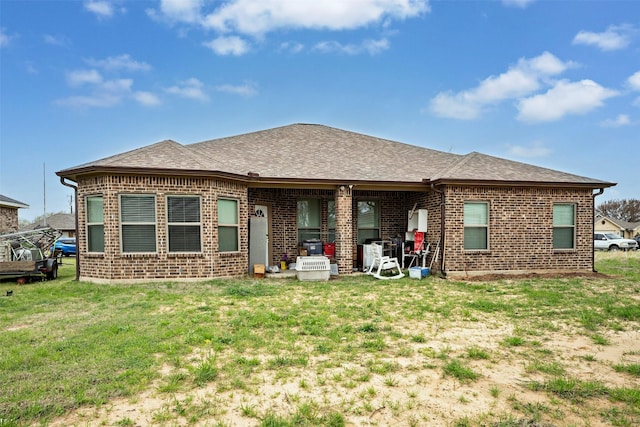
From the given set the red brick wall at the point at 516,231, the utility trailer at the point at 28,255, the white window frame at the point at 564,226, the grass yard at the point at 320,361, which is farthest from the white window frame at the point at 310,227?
the utility trailer at the point at 28,255

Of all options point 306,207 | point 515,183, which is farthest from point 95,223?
point 515,183

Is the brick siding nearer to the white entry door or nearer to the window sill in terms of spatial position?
the window sill

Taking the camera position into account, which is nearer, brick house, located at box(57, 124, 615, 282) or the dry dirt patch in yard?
the dry dirt patch in yard

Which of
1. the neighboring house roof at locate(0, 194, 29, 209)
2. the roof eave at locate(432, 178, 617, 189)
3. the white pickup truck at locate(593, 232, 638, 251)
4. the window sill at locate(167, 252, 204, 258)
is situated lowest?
the white pickup truck at locate(593, 232, 638, 251)

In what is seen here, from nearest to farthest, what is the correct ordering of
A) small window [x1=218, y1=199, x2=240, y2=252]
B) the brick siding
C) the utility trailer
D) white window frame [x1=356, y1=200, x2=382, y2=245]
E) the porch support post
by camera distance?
the brick siding → small window [x1=218, y1=199, x2=240, y2=252] → the utility trailer → the porch support post → white window frame [x1=356, y1=200, x2=382, y2=245]

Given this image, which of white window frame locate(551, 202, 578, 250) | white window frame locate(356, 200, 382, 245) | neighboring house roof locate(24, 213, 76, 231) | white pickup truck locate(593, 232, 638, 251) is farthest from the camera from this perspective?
neighboring house roof locate(24, 213, 76, 231)

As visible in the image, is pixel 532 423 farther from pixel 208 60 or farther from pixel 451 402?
pixel 208 60

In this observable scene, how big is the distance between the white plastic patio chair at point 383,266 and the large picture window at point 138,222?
6.06 m

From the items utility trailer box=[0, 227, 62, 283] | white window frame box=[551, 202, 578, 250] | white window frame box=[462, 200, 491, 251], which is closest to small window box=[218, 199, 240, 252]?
utility trailer box=[0, 227, 62, 283]

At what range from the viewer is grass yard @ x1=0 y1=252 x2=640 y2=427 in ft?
9.86

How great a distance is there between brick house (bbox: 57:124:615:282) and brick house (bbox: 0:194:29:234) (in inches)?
505

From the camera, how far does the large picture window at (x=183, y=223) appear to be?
9688 mm

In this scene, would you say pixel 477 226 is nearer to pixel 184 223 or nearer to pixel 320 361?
pixel 184 223

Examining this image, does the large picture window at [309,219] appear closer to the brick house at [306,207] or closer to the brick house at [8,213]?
the brick house at [306,207]
